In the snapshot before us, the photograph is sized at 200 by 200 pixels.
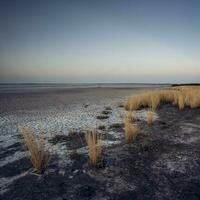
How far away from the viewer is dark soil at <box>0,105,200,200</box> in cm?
402

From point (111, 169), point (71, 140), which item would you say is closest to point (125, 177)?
point (111, 169)

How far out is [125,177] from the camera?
182 inches

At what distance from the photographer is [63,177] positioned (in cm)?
467

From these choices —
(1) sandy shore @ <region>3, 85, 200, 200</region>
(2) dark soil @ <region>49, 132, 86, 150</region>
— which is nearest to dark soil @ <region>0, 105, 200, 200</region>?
(1) sandy shore @ <region>3, 85, 200, 200</region>

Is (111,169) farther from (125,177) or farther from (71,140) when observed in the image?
(71,140)

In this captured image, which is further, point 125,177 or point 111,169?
point 111,169

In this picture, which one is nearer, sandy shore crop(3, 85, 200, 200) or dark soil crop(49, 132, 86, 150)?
sandy shore crop(3, 85, 200, 200)

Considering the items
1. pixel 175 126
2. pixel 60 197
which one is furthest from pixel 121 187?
pixel 175 126

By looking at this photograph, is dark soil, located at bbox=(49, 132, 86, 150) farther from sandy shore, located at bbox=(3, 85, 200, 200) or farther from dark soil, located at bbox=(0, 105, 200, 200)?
dark soil, located at bbox=(0, 105, 200, 200)

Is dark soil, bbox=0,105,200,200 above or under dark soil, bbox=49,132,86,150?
under

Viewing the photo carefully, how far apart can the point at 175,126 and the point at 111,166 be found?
5.00m

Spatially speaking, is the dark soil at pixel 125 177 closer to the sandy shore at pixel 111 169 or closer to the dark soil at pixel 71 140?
the sandy shore at pixel 111 169

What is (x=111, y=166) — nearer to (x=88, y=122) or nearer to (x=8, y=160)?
(x=8, y=160)

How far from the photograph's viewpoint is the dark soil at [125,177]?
13.2ft
